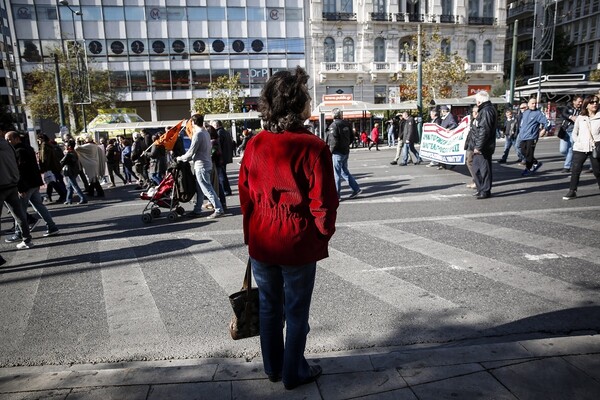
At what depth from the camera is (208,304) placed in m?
4.04

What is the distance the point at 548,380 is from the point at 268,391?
1.68 meters

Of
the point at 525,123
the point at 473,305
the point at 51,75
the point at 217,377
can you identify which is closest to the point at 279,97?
the point at 217,377

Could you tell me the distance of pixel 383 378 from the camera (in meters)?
2.56

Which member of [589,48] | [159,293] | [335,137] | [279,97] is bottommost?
[159,293]

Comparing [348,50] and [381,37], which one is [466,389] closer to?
[348,50]

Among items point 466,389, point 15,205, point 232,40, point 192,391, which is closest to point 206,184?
point 15,205

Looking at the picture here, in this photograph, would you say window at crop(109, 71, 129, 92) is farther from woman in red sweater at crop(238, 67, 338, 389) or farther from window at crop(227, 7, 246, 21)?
woman in red sweater at crop(238, 67, 338, 389)

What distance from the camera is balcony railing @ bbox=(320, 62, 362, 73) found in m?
43.2

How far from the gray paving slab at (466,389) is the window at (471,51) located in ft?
166

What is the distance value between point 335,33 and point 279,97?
44.8 metres

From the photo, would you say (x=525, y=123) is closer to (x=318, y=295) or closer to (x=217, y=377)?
(x=318, y=295)

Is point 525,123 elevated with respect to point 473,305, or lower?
elevated

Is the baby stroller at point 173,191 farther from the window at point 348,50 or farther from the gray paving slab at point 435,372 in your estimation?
the window at point 348,50

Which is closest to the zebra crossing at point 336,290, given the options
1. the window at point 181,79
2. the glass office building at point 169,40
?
the glass office building at point 169,40
